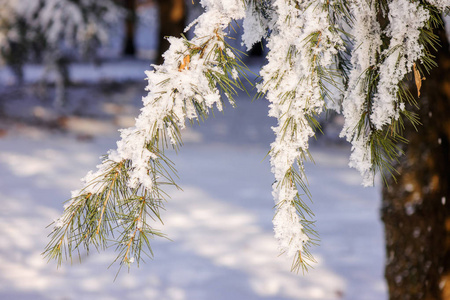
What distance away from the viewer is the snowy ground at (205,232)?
435cm

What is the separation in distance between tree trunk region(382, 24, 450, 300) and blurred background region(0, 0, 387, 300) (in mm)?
1653

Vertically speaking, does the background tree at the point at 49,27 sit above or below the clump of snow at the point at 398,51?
above

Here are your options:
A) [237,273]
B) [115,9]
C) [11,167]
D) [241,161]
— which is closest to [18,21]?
[115,9]

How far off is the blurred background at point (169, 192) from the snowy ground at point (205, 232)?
0.05 feet

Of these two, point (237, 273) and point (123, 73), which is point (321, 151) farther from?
point (123, 73)

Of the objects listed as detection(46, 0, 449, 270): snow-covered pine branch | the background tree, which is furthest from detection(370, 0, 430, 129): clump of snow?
the background tree

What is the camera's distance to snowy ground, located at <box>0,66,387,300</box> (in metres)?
4.35

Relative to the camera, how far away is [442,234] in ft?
8.66

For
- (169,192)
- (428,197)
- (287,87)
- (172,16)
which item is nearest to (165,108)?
(287,87)

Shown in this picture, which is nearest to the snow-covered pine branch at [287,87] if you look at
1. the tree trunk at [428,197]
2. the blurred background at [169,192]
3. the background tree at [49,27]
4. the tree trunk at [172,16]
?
the blurred background at [169,192]

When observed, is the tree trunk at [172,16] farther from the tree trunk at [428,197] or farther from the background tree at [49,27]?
the tree trunk at [428,197]

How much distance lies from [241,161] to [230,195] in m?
1.76

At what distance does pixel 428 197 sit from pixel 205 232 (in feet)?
11.0

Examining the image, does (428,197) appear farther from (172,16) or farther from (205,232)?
(172,16)
